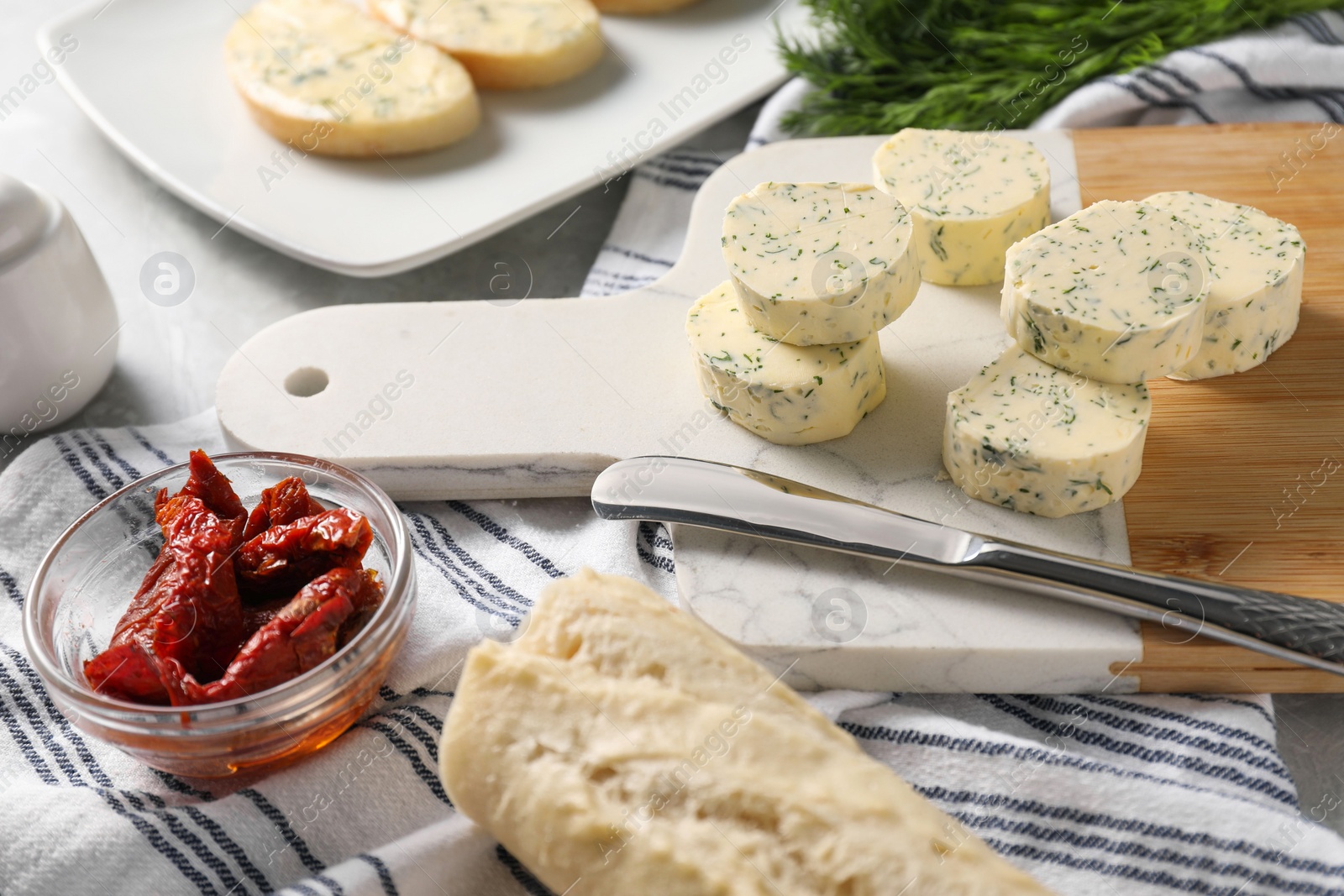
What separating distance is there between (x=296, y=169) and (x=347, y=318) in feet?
2.07

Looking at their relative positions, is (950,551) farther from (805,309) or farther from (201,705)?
(201,705)

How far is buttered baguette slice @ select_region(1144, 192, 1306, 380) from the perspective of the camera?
2.17 meters

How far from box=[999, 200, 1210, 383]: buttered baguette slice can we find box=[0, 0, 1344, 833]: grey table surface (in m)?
1.18

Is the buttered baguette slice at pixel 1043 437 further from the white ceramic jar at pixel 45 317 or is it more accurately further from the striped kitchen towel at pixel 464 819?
the white ceramic jar at pixel 45 317

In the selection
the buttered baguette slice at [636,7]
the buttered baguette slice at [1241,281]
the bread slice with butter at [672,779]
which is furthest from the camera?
the buttered baguette slice at [636,7]

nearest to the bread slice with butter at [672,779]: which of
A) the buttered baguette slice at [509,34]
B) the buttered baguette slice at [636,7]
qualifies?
the buttered baguette slice at [509,34]

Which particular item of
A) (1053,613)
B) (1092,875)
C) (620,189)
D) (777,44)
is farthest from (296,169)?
(1092,875)

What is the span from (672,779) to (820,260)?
38.6 inches

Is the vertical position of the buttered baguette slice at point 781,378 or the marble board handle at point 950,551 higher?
the buttered baguette slice at point 781,378

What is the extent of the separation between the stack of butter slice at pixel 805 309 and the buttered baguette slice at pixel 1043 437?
20cm

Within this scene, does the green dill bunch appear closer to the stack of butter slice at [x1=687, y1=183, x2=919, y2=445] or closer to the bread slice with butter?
the stack of butter slice at [x1=687, y1=183, x2=919, y2=445]

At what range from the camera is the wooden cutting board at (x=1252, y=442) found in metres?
1.90

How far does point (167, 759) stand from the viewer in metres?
1.77

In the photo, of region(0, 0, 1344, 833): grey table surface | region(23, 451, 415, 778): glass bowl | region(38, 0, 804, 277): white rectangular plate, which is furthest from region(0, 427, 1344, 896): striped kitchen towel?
region(38, 0, 804, 277): white rectangular plate
